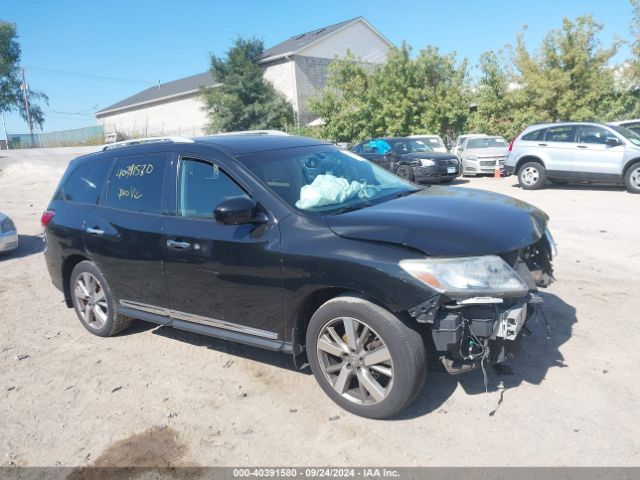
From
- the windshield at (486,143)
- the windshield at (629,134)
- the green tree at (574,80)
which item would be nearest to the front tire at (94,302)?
the windshield at (629,134)

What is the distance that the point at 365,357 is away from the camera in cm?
342

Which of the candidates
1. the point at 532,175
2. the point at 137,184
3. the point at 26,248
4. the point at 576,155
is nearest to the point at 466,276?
the point at 137,184

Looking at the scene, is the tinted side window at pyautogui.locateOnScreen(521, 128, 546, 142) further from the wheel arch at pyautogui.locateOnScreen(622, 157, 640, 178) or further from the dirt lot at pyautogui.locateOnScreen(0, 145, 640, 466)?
the dirt lot at pyautogui.locateOnScreen(0, 145, 640, 466)

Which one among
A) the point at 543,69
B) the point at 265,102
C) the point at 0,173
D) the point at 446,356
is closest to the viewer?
the point at 446,356

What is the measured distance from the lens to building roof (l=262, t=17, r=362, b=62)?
35.8 m

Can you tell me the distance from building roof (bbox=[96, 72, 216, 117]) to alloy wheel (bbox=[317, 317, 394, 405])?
38.2m

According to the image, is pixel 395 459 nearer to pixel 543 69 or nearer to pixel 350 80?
pixel 543 69

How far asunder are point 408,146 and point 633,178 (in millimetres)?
7058

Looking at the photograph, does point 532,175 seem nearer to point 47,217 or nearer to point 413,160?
point 413,160

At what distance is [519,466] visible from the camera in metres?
2.94

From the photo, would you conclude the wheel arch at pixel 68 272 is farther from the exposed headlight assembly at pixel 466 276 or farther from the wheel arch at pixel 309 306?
the exposed headlight assembly at pixel 466 276

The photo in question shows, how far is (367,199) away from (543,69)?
22405mm

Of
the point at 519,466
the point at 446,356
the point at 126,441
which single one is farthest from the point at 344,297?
the point at 126,441

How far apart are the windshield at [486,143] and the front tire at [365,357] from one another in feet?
57.0
